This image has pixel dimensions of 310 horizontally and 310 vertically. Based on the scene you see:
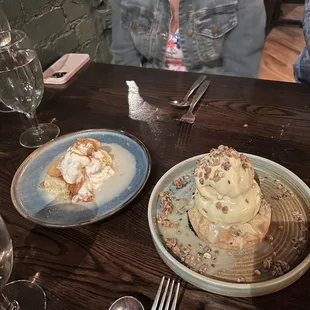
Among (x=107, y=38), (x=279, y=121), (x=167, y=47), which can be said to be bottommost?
(x=107, y=38)

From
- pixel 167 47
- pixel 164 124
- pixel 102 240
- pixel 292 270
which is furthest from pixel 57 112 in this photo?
pixel 292 270

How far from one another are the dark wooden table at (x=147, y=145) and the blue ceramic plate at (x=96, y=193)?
3 cm

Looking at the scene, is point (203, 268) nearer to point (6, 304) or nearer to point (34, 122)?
point (6, 304)

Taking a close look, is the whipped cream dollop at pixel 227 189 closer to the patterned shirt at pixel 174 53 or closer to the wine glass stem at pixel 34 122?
the wine glass stem at pixel 34 122

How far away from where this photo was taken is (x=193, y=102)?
95 centimetres

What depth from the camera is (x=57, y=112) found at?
103 centimetres

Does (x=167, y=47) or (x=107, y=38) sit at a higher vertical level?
(x=167, y=47)

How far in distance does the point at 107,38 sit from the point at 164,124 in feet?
4.56

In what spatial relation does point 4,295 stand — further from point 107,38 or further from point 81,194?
point 107,38

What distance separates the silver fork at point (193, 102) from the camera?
0.90 metres

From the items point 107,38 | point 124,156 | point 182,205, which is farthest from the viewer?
point 107,38

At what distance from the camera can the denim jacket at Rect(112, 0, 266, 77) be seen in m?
1.39

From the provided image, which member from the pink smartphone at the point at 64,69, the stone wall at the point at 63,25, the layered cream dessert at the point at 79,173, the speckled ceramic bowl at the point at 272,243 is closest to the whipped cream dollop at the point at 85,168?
the layered cream dessert at the point at 79,173

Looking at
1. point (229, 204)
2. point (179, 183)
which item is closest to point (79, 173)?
point (179, 183)
